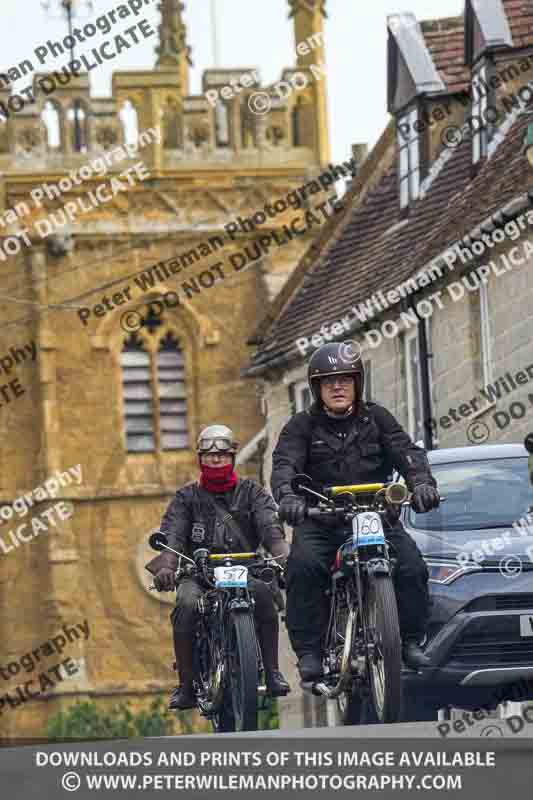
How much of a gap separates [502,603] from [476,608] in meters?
0.16

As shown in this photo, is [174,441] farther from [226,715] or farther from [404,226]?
[226,715]

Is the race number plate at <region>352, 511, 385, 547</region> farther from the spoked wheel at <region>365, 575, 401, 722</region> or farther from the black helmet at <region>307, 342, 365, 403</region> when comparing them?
the black helmet at <region>307, 342, 365, 403</region>

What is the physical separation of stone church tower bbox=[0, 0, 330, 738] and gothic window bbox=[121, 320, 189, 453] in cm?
3

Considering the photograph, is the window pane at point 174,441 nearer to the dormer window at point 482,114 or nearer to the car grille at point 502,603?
the dormer window at point 482,114

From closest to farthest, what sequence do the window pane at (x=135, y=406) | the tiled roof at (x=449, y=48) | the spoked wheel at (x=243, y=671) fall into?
the spoked wheel at (x=243, y=671), the tiled roof at (x=449, y=48), the window pane at (x=135, y=406)

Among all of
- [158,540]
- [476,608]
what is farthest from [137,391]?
[158,540]

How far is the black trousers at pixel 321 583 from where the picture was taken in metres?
15.2

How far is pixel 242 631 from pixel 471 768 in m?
4.20

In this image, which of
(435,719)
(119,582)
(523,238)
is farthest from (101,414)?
(435,719)

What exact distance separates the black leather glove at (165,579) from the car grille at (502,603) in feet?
5.50

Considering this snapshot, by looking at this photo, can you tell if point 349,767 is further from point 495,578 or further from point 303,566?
point 495,578

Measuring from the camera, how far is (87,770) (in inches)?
468

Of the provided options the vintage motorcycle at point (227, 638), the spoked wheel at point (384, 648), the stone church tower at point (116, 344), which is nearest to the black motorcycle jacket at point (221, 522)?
the vintage motorcycle at point (227, 638)

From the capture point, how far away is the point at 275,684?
15.5 m
